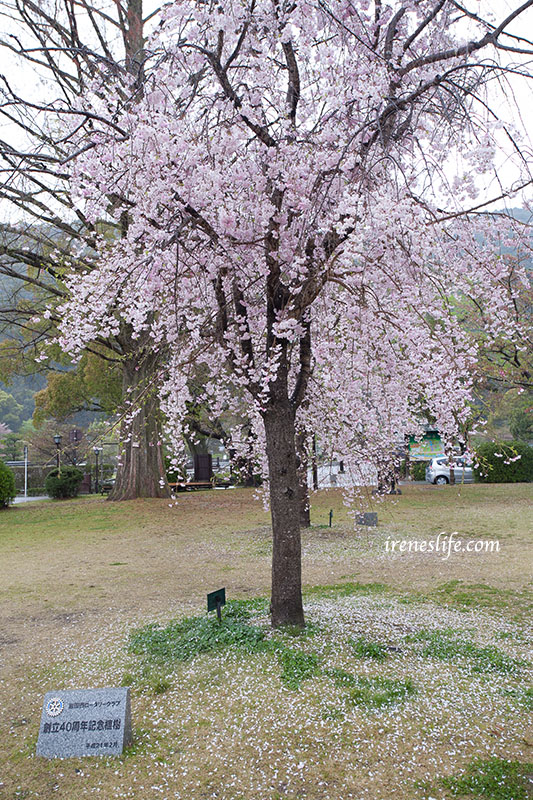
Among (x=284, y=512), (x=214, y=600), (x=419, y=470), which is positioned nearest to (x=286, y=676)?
(x=214, y=600)

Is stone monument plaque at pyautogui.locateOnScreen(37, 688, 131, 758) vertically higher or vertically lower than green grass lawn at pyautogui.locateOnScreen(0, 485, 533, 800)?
higher

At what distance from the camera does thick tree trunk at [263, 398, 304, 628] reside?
14.4ft

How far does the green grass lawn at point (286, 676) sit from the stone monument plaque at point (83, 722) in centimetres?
7

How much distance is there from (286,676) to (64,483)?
18755 mm

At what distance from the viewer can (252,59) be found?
388cm

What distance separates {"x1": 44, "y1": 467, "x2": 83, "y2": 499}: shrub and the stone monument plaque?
18.7m

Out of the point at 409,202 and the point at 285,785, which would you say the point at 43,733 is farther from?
the point at 409,202

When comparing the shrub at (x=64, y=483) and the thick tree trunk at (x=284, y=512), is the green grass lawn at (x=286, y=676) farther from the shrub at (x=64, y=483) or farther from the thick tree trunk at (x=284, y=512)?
the shrub at (x=64, y=483)

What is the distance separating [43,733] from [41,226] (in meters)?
11.6

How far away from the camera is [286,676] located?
3.64 metres

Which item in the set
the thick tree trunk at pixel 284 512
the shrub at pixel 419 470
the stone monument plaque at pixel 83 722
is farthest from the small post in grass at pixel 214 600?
the shrub at pixel 419 470
